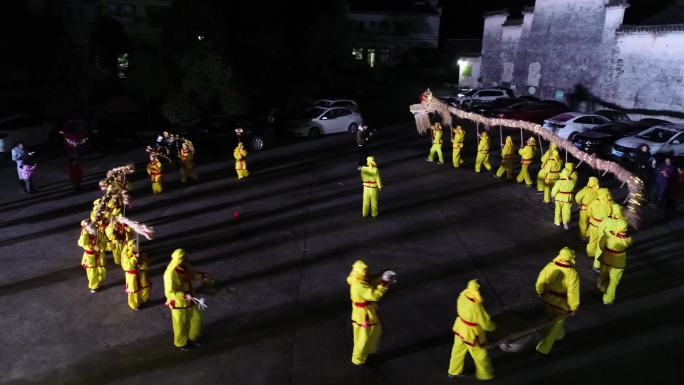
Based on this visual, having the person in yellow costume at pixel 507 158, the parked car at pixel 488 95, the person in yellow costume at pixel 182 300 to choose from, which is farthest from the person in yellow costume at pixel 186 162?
the parked car at pixel 488 95

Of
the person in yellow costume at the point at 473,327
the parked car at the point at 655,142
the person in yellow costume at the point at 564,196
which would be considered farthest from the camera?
the parked car at the point at 655,142

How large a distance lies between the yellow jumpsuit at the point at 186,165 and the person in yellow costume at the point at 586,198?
11.1 m

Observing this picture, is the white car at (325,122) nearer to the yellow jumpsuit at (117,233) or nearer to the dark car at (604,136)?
the dark car at (604,136)

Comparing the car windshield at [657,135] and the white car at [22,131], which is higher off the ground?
the car windshield at [657,135]

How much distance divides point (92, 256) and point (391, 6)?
42534 millimetres

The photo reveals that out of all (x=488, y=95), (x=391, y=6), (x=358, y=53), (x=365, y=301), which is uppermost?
(x=391, y=6)

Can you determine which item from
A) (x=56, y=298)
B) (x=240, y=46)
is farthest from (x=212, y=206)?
(x=240, y=46)

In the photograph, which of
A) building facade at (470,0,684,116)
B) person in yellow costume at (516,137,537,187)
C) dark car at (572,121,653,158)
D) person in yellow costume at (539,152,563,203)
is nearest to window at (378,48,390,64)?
building facade at (470,0,684,116)

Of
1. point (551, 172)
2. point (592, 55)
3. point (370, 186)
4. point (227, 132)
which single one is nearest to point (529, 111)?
point (592, 55)

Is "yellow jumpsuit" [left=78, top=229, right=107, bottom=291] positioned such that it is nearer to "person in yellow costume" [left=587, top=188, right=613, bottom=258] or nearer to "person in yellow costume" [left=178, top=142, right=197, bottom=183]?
"person in yellow costume" [left=178, top=142, right=197, bottom=183]

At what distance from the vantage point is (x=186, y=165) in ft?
50.9

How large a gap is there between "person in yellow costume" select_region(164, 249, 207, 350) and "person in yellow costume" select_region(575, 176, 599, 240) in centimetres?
783

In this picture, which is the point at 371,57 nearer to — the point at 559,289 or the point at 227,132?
the point at 227,132

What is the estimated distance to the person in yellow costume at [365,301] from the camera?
6.29 meters
